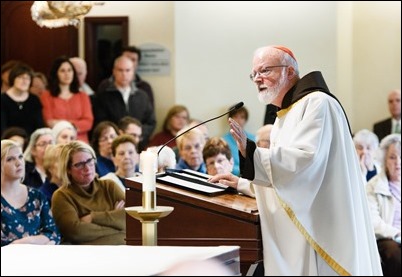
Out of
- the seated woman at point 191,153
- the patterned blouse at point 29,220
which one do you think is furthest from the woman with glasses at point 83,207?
the seated woman at point 191,153

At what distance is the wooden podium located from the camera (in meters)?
4.29

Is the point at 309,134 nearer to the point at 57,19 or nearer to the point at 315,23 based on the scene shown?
the point at 57,19

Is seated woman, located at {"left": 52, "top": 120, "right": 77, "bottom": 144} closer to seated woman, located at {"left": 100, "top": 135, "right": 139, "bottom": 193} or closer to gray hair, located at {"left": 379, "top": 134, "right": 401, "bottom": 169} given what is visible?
seated woman, located at {"left": 100, "top": 135, "right": 139, "bottom": 193}

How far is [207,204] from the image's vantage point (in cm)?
440

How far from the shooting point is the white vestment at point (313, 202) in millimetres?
4082

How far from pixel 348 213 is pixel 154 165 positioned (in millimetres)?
903

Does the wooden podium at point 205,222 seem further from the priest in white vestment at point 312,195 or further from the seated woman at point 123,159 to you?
the seated woman at point 123,159

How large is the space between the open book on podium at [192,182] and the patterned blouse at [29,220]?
1.95m

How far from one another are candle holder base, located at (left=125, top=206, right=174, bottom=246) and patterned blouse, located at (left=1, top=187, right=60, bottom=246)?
3013 millimetres

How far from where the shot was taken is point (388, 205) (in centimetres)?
864

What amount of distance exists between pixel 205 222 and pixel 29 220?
8.50 feet

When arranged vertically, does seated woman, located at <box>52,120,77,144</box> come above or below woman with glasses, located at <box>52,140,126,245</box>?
above

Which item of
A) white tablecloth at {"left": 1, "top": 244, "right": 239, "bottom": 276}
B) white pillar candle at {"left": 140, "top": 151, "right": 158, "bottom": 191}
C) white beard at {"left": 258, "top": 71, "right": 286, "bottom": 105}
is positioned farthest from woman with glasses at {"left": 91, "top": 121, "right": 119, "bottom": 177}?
white tablecloth at {"left": 1, "top": 244, "right": 239, "bottom": 276}

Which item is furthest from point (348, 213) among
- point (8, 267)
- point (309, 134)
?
point (8, 267)
